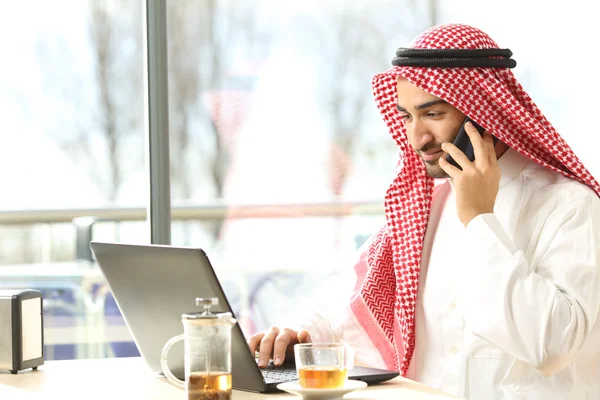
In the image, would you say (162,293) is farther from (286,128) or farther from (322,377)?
(286,128)

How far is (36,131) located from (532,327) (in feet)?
7.00

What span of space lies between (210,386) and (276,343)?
0.54 meters

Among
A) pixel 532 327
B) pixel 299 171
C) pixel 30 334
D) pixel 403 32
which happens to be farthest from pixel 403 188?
pixel 403 32

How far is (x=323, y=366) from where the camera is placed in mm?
1417

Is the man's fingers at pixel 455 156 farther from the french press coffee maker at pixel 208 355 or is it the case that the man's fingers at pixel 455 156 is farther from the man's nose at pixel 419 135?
the french press coffee maker at pixel 208 355

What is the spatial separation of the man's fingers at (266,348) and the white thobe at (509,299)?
29 cm

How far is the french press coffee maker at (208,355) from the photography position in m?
1.30

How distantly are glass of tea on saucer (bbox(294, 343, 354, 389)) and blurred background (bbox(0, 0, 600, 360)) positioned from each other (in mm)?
2091

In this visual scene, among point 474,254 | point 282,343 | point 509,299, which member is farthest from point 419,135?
point 282,343

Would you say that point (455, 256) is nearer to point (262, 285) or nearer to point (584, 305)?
point (584, 305)

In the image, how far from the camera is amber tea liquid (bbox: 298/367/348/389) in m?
1.41

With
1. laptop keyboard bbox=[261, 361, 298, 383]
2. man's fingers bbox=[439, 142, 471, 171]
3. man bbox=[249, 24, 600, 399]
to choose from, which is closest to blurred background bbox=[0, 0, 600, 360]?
man bbox=[249, 24, 600, 399]

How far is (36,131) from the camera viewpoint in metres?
3.33

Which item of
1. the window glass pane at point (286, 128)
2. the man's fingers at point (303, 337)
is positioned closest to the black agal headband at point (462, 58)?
the man's fingers at point (303, 337)
